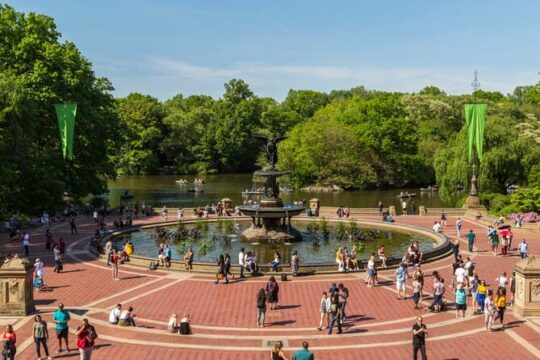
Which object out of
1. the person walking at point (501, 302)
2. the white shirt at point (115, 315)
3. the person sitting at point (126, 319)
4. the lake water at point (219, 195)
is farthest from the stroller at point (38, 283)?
the lake water at point (219, 195)

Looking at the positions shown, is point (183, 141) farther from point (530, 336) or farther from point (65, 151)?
point (530, 336)

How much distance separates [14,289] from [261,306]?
329 inches

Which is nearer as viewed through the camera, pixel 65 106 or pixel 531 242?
pixel 531 242

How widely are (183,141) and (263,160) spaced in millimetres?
31698

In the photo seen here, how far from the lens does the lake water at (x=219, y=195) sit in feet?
240

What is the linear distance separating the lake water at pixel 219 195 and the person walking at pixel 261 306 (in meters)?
51.1

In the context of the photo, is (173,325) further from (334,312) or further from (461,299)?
(461,299)

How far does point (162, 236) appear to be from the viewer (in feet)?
124

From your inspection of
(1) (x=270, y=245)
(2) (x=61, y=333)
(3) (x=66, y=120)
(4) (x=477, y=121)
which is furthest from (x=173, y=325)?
(4) (x=477, y=121)

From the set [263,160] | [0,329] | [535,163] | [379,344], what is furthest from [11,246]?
[263,160]

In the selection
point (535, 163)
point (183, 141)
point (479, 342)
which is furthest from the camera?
point (183, 141)

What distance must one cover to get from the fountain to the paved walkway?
30.0 ft

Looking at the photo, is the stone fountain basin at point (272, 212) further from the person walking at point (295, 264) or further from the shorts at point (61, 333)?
the shorts at point (61, 333)

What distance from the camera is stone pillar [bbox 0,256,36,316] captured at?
19.8 meters
